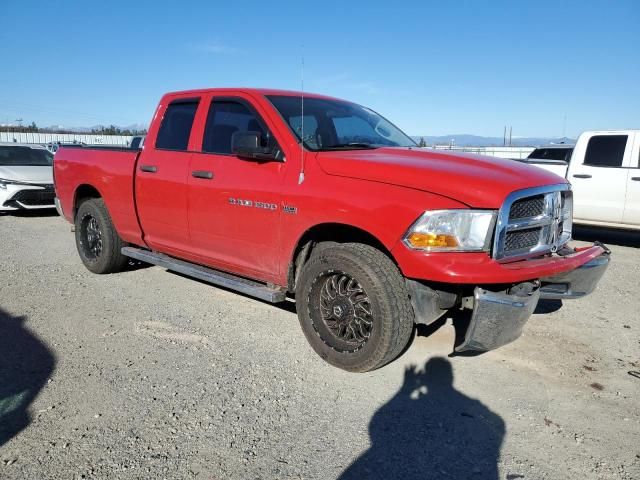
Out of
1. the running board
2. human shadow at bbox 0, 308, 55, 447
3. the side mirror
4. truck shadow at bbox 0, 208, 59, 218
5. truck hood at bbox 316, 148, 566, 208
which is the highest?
the side mirror

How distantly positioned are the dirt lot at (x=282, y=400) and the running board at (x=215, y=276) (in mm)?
404

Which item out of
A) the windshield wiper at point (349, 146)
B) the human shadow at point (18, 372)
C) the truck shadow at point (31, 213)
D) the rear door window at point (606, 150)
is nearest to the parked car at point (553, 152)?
the rear door window at point (606, 150)

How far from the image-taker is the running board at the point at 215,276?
3.92 m

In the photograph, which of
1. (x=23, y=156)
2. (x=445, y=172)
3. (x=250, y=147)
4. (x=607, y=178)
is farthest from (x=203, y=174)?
(x=23, y=156)

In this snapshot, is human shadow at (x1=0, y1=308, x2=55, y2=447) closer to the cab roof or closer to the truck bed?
the truck bed

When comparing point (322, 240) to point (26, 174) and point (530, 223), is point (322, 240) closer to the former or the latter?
point (530, 223)

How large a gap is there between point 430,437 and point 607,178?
720cm

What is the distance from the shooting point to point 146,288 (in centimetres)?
547

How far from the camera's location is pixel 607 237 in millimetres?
9656

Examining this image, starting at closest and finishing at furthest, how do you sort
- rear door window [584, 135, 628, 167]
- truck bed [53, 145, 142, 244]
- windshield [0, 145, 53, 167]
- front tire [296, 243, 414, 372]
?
front tire [296, 243, 414, 372] < truck bed [53, 145, 142, 244] < rear door window [584, 135, 628, 167] < windshield [0, 145, 53, 167]

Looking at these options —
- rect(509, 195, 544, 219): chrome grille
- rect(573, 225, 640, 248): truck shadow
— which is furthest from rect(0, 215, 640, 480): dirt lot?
rect(573, 225, 640, 248): truck shadow

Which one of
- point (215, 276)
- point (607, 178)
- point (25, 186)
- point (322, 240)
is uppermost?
point (607, 178)

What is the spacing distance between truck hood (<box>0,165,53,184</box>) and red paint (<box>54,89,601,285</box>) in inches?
239

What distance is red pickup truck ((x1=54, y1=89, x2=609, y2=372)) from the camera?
9.81ft
